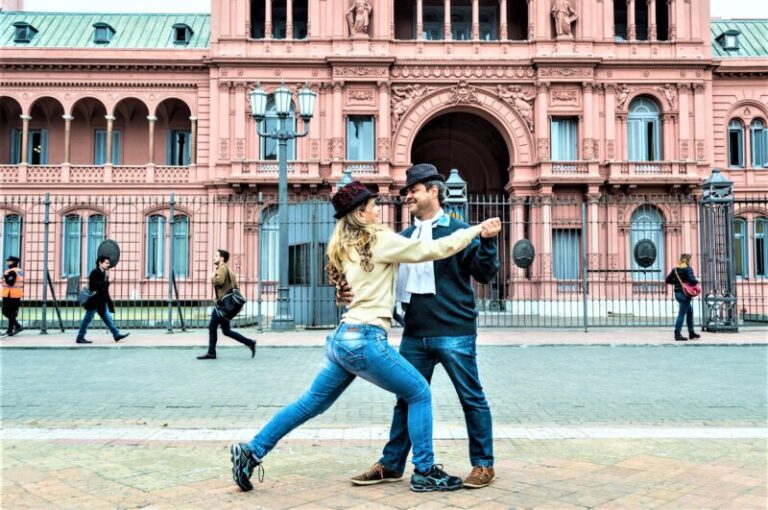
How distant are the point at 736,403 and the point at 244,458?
19.3 feet

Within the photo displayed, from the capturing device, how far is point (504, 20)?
2984 cm

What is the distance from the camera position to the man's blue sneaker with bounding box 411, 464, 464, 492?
4316mm

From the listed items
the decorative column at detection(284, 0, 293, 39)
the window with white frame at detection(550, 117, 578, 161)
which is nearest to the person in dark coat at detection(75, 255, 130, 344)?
the decorative column at detection(284, 0, 293, 39)

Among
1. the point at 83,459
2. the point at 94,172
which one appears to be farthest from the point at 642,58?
the point at 83,459

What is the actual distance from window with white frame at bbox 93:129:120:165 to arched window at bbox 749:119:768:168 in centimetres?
2962

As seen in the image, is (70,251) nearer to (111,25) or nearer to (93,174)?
(93,174)

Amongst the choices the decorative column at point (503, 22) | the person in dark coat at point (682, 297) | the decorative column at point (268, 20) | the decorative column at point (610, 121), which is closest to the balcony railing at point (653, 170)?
the decorative column at point (610, 121)

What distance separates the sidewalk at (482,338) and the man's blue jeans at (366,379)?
9455mm

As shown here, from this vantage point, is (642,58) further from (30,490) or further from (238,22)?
(30,490)

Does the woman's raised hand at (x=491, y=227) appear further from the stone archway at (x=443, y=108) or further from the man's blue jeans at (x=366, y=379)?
the stone archway at (x=443, y=108)

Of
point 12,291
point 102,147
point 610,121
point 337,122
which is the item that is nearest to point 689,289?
point 12,291

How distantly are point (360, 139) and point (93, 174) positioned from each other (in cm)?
1232

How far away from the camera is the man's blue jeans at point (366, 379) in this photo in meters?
4.23

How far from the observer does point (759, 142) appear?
104 feet
